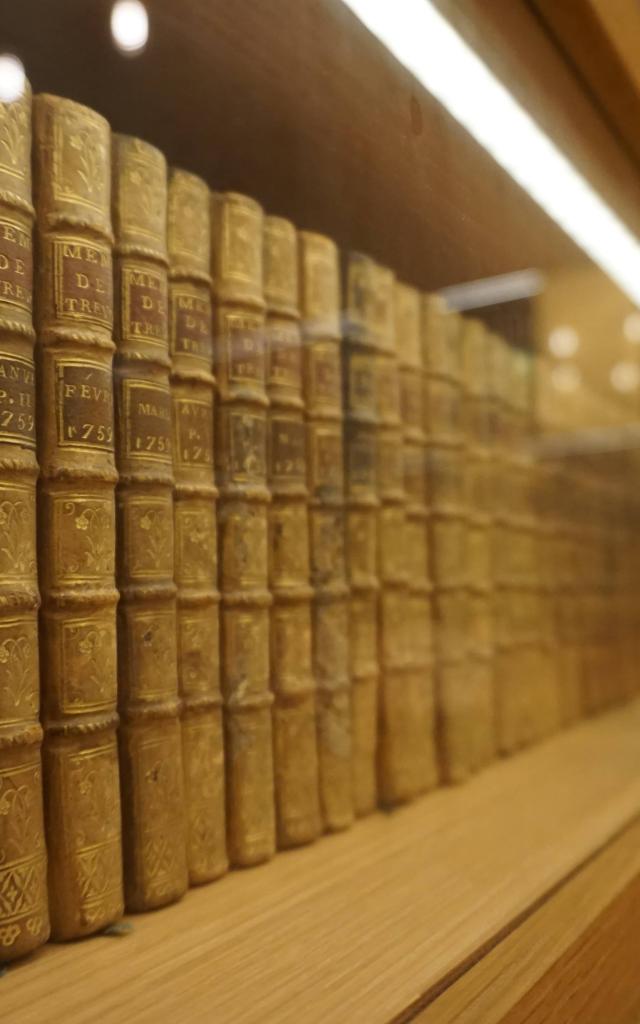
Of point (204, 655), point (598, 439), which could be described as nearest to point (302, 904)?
point (204, 655)

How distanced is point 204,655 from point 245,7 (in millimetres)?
492

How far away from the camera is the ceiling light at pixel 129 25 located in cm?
70

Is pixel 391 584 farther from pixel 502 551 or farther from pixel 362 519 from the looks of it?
pixel 502 551

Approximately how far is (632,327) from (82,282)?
103 cm

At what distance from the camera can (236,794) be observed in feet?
2.65

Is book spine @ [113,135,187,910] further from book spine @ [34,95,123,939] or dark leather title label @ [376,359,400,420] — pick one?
dark leather title label @ [376,359,400,420]

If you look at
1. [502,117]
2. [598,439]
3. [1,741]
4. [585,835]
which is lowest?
[585,835]

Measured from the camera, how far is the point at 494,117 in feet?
2.70

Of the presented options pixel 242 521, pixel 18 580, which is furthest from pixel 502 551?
pixel 18 580

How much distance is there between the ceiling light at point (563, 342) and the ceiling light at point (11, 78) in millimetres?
874

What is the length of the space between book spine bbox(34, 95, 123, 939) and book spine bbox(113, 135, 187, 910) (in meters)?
0.03

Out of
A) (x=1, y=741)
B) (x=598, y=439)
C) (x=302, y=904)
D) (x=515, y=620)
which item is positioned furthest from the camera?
(x=598, y=439)

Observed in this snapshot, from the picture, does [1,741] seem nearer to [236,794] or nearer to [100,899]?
[100,899]

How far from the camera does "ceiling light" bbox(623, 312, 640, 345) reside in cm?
143
